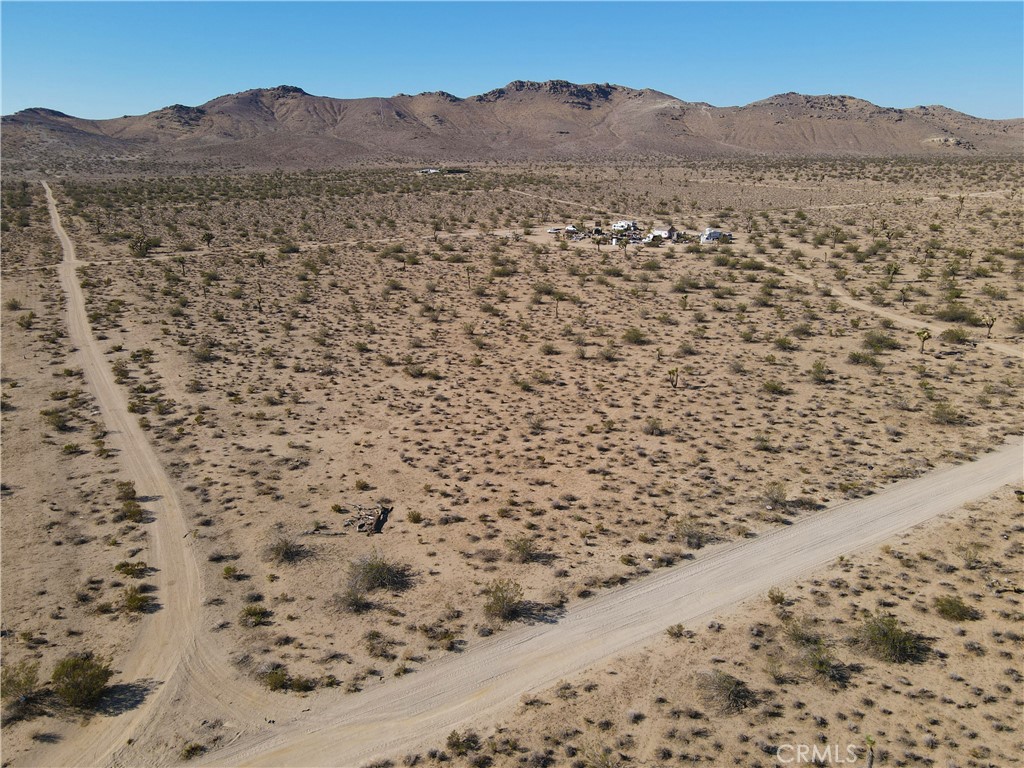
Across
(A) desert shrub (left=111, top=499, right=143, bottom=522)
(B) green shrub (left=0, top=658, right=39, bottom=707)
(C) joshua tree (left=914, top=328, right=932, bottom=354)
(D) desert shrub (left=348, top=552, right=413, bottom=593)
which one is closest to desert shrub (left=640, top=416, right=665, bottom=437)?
(D) desert shrub (left=348, top=552, right=413, bottom=593)

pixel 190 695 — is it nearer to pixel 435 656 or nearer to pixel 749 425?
pixel 435 656

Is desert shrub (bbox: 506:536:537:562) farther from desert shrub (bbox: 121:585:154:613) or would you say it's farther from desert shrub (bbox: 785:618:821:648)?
desert shrub (bbox: 121:585:154:613)

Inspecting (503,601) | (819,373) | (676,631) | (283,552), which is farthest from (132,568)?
(819,373)

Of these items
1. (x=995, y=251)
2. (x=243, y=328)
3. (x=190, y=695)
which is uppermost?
(x=995, y=251)

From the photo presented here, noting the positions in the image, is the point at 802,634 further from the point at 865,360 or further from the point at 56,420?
the point at 56,420

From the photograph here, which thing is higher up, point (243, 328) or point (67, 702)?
point (243, 328)

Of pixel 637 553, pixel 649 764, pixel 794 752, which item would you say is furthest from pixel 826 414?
pixel 649 764

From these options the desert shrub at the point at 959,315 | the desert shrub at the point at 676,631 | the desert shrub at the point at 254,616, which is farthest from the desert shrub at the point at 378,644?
the desert shrub at the point at 959,315

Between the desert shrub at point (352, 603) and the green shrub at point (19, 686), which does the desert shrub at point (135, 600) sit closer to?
the green shrub at point (19, 686)
